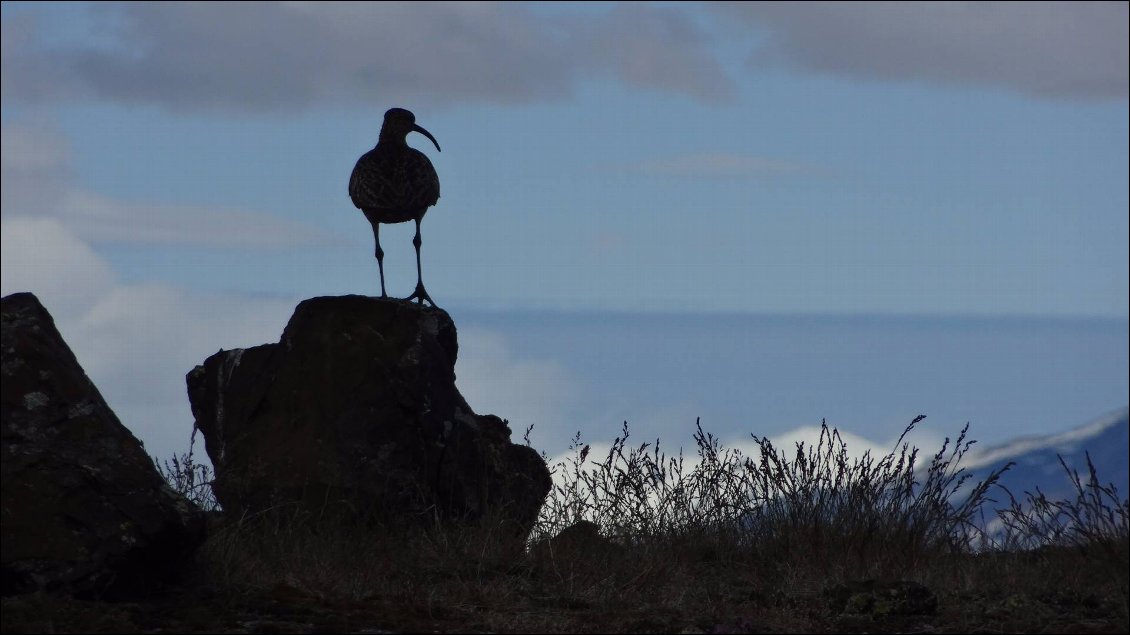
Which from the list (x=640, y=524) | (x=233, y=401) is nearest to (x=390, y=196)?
(x=233, y=401)

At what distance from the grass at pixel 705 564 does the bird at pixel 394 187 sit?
2454 millimetres

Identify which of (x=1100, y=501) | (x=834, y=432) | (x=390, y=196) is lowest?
(x=1100, y=501)

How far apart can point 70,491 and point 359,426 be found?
2692 mm

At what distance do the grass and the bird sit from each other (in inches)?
96.6

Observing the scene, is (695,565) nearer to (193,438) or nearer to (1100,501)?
(1100,501)

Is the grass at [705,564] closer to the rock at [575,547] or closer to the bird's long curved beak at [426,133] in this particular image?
the rock at [575,547]

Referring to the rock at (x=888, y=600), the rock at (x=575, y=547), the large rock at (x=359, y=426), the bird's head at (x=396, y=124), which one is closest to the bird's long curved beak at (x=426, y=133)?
the bird's head at (x=396, y=124)

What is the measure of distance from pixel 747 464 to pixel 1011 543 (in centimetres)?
156

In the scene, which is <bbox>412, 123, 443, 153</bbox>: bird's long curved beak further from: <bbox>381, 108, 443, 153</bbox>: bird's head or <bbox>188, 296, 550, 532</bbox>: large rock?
<bbox>188, 296, 550, 532</bbox>: large rock

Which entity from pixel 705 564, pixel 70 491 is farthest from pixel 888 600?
pixel 70 491

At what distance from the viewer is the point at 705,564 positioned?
24.7 feet

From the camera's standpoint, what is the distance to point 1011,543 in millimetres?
7520

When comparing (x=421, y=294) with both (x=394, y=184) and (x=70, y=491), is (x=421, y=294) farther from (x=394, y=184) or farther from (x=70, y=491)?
(x=70, y=491)

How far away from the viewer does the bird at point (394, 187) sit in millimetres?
9734
